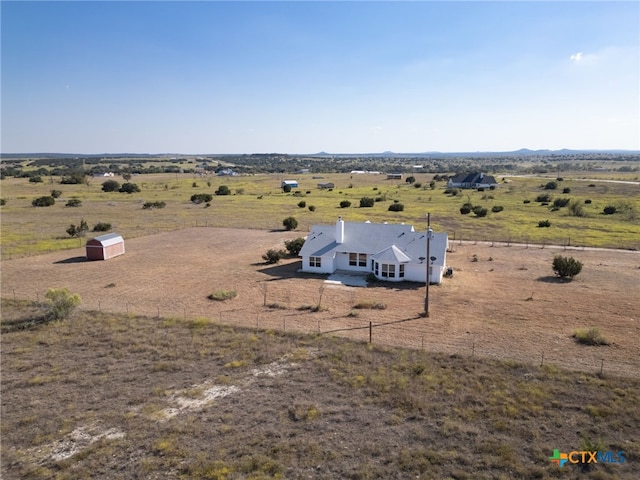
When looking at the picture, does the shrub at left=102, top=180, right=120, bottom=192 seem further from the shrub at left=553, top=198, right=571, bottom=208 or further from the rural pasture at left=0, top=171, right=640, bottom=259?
the shrub at left=553, top=198, right=571, bottom=208

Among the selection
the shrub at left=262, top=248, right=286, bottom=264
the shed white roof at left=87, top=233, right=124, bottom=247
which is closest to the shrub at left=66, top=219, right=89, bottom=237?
the shed white roof at left=87, top=233, right=124, bottom=247

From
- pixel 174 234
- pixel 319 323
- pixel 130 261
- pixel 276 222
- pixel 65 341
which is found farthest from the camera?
pixel 276 222

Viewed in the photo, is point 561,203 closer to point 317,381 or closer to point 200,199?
point 200,199

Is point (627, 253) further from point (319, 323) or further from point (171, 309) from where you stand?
point (171, 309)

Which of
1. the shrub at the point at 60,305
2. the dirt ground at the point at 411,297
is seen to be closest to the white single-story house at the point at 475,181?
the dirt ground at the point at 411,297

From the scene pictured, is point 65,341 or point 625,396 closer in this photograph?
point 625,396

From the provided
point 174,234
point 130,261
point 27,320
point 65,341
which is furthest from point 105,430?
point 174,234

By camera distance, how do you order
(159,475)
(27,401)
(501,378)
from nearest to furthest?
(159,475) → (27,401) → (501,378)

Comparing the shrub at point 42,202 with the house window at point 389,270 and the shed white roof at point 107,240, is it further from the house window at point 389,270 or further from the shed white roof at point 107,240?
the house window at point 389,270
